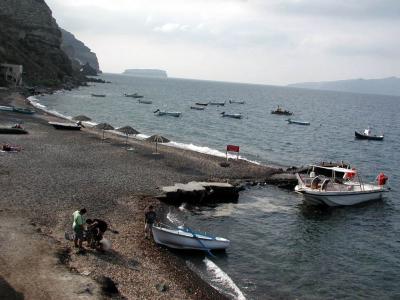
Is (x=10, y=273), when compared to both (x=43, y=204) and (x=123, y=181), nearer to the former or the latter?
(x=43, y=204)

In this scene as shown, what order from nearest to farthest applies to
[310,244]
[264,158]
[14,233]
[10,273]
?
1. [10,273]
2. [14,233]
3. [310,244]
4. [264,158]

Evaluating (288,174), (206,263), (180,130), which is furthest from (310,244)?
(180,130)

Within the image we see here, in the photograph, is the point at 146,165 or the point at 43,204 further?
the point at 146,165

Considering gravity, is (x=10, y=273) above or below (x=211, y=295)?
above

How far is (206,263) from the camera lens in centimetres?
2423

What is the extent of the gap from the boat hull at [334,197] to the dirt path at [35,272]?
75.2 feet

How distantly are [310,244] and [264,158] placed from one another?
32.6 m

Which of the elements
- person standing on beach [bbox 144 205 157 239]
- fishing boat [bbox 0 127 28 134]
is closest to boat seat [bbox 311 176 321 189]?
person standing on beach [bbox 144 205 157 239]

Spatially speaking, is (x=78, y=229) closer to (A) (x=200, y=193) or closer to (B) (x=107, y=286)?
(B) (x=107, y=286)

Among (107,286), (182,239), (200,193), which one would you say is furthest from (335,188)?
(107,286)

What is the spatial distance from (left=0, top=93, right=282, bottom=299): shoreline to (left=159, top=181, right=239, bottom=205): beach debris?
148 cm

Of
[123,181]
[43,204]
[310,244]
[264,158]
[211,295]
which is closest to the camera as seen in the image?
[211,295]

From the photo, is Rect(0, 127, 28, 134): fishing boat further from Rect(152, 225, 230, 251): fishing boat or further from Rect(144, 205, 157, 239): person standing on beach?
Rect(152, 225, 230, 251): fishing boat

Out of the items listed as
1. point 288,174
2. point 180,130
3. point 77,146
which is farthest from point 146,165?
point 180,130
